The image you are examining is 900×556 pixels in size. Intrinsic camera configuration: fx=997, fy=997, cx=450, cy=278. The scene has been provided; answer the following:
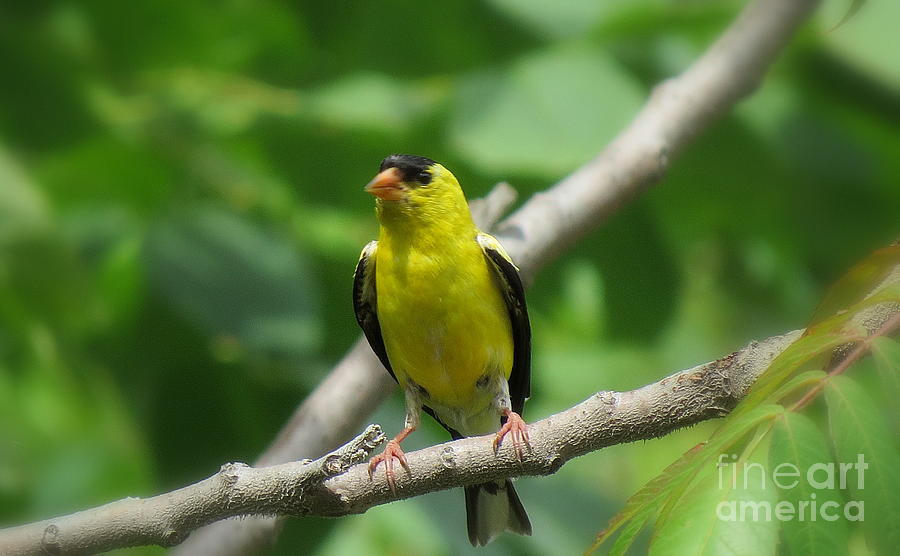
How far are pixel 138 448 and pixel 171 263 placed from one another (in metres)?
0.85

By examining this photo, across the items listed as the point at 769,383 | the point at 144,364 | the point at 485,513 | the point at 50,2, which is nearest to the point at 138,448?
→ the point at 144,364

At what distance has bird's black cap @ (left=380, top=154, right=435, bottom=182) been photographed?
367cm

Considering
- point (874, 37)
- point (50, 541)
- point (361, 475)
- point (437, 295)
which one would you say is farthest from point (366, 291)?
point (874, 37)

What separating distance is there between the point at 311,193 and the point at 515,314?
950mm

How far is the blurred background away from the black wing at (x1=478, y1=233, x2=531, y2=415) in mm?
103

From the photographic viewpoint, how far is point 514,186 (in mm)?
4059

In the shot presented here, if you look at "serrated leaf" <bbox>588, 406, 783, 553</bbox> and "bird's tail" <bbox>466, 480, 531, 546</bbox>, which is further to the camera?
"bird's tail" <bbox>466, 480, 531, 546</bbox>

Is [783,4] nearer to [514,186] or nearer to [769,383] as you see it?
[514,186]

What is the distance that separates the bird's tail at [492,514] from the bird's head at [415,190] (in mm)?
1091

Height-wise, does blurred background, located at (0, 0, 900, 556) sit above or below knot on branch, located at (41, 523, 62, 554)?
above

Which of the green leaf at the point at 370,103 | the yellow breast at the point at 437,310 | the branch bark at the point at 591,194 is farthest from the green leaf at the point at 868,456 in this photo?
the green leaf at the point at 370,103

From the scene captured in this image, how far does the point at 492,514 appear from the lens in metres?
3.70

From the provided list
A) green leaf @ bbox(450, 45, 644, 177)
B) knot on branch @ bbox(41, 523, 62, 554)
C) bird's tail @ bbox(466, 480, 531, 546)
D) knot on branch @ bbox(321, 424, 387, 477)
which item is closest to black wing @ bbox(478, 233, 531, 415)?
green leaf @ bbox(450, 45, 644, 177)

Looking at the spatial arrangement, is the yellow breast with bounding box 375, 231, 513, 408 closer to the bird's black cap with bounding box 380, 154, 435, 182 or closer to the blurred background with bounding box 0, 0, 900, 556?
the blurred background with bounding box 0, 0, 900, 556
